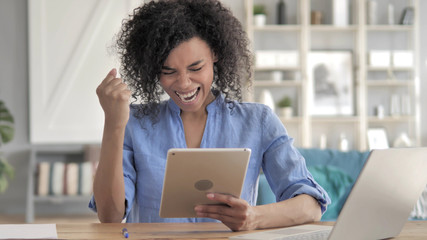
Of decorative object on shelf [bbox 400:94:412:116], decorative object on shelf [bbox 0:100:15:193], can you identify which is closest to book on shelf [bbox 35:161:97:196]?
decorative object on shelf [bbox 0:100:15:193]

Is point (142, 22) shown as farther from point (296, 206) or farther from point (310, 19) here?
point (310, 19)

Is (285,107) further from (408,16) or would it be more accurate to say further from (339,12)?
(408,16)

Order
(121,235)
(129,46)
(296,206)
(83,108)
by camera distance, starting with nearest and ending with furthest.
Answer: (121,235) → (296,206) → (129,46) → (83,108)

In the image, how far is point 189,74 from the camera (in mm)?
1896

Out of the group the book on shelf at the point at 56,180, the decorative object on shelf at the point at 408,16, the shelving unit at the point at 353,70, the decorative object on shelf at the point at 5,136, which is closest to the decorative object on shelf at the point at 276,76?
the shelving unit at the point at 353,70

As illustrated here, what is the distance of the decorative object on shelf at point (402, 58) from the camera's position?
6977 mm

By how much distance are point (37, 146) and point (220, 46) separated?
16.6 ft

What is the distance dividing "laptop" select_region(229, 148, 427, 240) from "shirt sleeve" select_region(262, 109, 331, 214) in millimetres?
311

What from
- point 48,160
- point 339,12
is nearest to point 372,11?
point 339,12

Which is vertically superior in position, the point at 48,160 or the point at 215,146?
the point at 215,146

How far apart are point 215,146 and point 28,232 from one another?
71cm

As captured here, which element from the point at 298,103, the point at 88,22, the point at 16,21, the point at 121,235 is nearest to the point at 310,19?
the point at 298,103

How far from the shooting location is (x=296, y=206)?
68.5 inches

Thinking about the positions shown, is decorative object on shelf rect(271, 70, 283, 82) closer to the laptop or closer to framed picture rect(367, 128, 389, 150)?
framed picture rect(367, 128, 389, 150)
